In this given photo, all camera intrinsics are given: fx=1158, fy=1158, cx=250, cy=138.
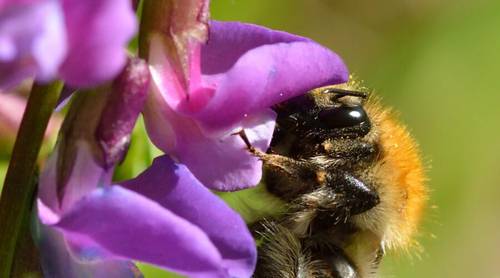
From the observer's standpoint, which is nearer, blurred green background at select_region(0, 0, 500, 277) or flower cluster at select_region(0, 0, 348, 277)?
flower cluster at select_region(0, 0, 348, 277)

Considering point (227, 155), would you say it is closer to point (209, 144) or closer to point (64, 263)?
point (209, 144)

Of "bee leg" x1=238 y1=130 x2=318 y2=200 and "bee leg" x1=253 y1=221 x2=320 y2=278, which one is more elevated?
"bee leg" x1=238 y1=130 x2=318 y2=200

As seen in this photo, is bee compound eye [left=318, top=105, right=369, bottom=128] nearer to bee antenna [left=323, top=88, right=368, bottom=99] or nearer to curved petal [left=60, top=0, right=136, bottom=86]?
bee antenna [left=323, top=88, right=368, bottom=99]

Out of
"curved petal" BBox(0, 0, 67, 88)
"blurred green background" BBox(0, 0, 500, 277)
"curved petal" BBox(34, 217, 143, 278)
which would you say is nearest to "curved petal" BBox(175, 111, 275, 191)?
"curved petal" BBox(34, 217, 143, 278)

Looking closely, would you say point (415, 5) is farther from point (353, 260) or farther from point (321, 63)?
point (321, 63)

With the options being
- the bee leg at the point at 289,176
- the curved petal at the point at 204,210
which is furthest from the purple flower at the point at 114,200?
the bee leg at the point at 289,176
